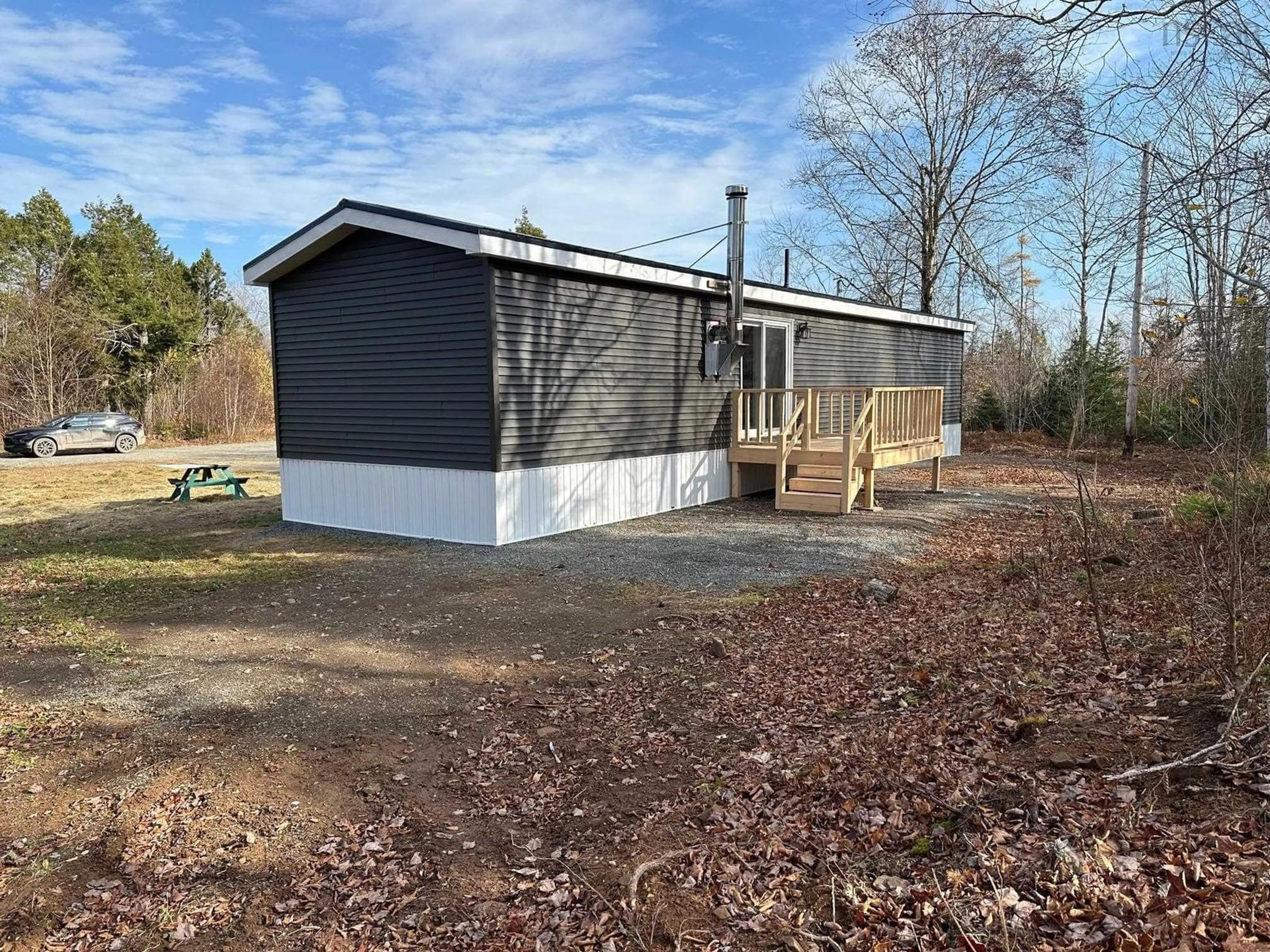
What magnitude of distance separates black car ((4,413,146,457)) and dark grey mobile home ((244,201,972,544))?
14.7 meters

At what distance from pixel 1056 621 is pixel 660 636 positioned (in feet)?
8.37

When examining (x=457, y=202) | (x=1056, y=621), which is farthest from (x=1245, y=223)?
(x=457, y=202)

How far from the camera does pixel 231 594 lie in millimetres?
6672

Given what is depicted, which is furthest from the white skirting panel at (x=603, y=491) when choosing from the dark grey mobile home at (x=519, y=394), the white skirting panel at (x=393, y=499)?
the white skirting panel at (x=393, y=499)

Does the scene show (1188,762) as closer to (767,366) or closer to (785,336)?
(767,366)

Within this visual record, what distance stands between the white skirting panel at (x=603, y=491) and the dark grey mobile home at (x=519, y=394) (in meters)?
0.03

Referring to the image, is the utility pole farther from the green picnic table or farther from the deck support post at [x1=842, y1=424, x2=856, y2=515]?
the green picnic table

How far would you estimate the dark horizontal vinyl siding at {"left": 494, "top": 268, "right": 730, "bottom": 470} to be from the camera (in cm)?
831

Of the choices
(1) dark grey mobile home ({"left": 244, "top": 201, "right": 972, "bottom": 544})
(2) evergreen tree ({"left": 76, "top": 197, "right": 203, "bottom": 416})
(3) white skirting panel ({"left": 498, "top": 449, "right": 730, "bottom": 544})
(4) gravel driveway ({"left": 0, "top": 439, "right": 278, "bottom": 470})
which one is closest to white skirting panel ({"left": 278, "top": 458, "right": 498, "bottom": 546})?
(1) dark grey mobile home ({"left": 244, "top": 201, "right": 972, "bottom": 544})

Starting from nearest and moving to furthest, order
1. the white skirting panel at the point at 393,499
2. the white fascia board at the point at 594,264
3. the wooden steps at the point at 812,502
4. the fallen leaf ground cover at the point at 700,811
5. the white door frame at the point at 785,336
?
the fallen leaf ground cover at the point at 700,811, the white fascia board at the point at 594,264, the white skirting panel at the point at 393,499, the wooden steps at the point at 812,502, the white door frame at the point at 785,336

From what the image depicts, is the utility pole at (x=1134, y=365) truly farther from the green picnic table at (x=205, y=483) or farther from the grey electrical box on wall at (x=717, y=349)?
the green picnic table at (x=205, y=483)

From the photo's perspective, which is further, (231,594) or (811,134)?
(811,134)

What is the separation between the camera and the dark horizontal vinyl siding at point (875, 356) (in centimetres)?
1294

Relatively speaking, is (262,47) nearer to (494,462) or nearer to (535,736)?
(494,462)
